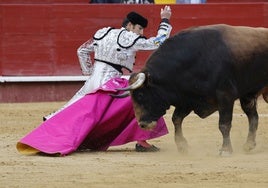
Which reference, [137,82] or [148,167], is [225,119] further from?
[148,167]

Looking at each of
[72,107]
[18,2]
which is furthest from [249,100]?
[18,2]

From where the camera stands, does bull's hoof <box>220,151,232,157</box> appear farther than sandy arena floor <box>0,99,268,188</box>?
Yes

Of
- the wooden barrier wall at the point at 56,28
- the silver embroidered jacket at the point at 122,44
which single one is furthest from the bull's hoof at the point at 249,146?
the wooden barrier wall at the point at 56,28

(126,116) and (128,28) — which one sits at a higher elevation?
(128,28)

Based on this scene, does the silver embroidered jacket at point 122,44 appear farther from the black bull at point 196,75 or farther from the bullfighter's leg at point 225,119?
the bullfighter's leg at point 225,119

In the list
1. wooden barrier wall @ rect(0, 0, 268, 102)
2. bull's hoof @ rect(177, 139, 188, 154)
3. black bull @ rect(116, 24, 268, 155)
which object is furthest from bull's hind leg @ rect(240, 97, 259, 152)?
wooden barrier wall @ rect(0, 0, 268, 102)

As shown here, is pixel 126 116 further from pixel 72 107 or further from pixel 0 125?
pixel 0 125

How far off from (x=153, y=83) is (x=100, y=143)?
2.43 ft

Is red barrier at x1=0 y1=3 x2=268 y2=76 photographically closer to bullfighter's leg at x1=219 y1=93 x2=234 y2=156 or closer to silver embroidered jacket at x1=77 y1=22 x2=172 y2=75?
silver embroidered jacket at x1=77 y1=22 x2=172 y2=75

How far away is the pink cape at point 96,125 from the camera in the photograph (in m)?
7.78

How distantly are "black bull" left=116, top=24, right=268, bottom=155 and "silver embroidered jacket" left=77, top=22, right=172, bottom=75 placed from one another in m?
0.25

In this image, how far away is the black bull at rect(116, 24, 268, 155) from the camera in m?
7.55

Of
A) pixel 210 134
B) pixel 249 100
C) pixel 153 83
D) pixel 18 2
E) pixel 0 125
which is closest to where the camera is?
pixel 153 83

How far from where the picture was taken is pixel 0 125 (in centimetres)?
977
